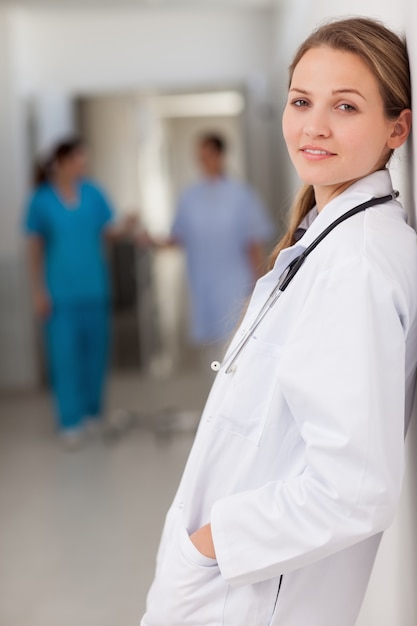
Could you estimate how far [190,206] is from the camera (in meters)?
4.70

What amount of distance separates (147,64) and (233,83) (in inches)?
27.2

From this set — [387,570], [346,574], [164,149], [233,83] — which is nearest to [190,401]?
[164,149]

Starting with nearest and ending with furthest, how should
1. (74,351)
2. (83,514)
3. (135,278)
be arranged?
(83,514), (74,351), (135,278)

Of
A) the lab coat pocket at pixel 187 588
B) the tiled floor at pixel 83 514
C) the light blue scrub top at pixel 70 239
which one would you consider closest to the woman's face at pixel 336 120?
the lab coat pocket at pixel 187 588

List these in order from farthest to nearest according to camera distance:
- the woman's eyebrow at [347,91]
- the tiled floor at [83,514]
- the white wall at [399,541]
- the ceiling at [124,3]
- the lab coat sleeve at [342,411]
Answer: the ceiling at [124,3], the tiled floor at [83,514], the white wall at [399,541], the woman's eyebrow at [347,91], the lab coat sleeve at [342,411]

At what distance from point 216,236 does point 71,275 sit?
797 millimetres

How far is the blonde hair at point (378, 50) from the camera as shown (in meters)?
1.20

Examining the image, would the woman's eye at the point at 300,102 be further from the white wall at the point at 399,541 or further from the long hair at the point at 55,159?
the long hair at the point at 55,159

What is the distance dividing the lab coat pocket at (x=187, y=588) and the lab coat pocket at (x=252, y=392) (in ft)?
0.62

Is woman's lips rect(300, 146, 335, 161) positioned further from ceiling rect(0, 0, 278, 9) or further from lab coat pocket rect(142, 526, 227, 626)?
ceiling rect(0, 0, 278, 9)

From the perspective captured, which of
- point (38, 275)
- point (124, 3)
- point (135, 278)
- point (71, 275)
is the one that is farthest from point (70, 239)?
point (124, 3)

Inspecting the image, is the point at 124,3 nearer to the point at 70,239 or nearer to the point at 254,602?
the point at 70,239

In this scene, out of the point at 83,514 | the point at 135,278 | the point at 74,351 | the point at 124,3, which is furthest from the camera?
the point at 135,278

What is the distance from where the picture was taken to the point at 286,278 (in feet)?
4.04
